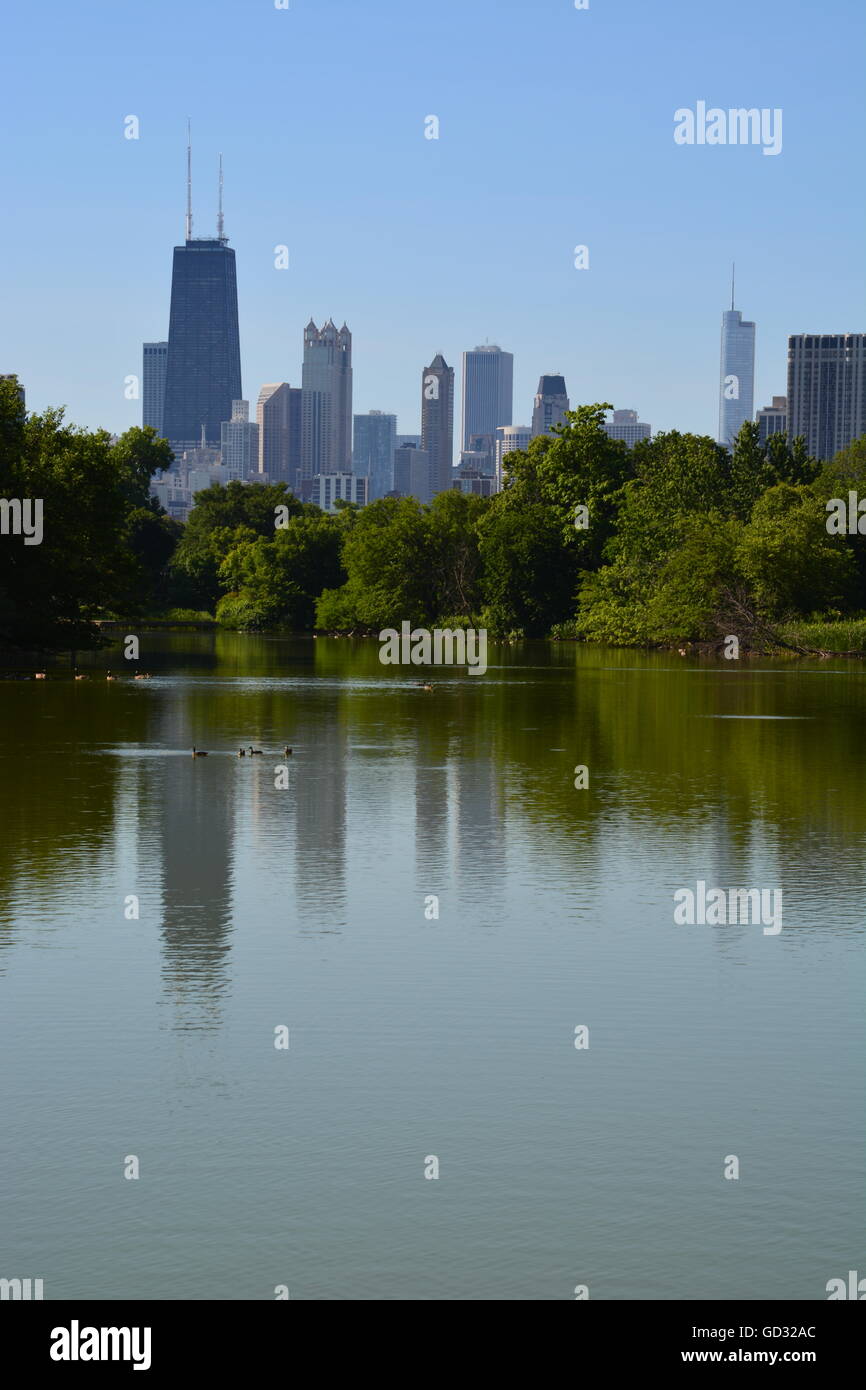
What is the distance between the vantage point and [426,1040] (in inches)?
485

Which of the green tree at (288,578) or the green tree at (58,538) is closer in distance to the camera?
the green tree at (58,538)

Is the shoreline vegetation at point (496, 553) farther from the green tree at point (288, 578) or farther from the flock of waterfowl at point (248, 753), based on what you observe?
the flock of waterfowl at point (248, 753)

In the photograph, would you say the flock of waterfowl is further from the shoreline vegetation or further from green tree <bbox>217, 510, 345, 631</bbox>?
green tree <bbox>217, 510, 345, 631</bbox>

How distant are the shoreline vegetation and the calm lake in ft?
128

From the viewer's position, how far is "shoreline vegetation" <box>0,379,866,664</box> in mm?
65375

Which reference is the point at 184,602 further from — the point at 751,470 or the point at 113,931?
the point at 113,931

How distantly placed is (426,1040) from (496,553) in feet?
363

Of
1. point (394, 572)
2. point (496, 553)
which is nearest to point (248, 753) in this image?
point (496, 553)

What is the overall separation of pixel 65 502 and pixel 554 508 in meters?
66.4

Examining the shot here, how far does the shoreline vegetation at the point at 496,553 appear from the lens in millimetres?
65375

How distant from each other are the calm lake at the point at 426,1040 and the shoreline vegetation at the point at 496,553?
39.1 m

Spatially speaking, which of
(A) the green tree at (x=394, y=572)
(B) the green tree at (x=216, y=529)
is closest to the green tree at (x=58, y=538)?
(A) the green tree at (x=394, y=572)
